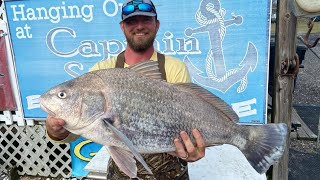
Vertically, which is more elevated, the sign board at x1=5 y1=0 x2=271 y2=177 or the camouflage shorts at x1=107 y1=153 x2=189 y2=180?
the sign board at x1=5 y1=0 x2=271 y2=177

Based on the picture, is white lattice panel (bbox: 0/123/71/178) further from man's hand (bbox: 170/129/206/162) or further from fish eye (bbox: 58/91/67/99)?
man's hand (bbox: 170/129/206/162)

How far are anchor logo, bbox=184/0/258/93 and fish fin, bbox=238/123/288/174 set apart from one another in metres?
1.87

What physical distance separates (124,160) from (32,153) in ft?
13.1

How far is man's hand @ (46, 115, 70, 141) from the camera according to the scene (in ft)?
6.19

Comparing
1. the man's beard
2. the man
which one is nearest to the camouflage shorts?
the man

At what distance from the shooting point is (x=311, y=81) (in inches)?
396

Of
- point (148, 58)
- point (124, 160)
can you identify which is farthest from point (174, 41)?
point (124, 160)

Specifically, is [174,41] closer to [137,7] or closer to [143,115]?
[137,7]

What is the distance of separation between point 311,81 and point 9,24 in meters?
9.20

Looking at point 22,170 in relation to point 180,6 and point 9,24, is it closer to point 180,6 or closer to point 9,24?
point 9,24

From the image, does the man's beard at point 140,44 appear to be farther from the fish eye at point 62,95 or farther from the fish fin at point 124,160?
the fish fin at point 124,160

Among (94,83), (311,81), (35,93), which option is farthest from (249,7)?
(311,81)

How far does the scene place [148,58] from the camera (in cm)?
232

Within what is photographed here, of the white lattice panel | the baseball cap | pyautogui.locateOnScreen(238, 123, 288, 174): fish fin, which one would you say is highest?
the baseball cap
